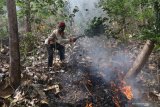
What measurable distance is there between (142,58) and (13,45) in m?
4.12

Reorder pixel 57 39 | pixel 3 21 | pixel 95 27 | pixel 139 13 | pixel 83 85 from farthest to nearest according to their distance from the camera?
1. pixel 3 21
2. pixel 95 27
3. pixel 139 13
4. pixel 57 39
5. pixel 83 85

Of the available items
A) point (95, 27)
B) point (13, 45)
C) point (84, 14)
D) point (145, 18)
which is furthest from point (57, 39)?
point (84, 14)

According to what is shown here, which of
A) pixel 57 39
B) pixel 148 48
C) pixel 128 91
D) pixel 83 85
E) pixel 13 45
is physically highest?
pixel 57 39

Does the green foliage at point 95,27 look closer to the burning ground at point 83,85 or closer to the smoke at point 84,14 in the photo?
the burning ground at point 83,85

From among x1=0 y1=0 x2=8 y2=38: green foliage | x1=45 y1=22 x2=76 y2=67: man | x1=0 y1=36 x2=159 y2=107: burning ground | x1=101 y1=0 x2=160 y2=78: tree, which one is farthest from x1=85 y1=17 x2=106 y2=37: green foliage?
x1=0 y1=0 x2=8 y2=38: green foliage

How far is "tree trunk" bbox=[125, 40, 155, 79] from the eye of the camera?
30.5ft

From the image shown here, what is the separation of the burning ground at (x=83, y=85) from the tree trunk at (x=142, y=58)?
35 centimetres

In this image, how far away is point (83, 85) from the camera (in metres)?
9.25

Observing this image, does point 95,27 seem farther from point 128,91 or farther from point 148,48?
point 128,91

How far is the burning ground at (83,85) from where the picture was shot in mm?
8455

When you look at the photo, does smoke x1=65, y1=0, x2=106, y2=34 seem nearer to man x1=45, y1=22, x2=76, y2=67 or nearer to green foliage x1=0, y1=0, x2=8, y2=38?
green foliage x1=0, y1=0, x2=8, y2=38

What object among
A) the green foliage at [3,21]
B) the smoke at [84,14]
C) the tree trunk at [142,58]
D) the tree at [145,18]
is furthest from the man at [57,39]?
the smoke at [84,14]

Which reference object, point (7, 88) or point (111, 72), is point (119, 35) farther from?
point (7, 88)

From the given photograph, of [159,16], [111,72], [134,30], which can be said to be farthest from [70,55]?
[159,16]
